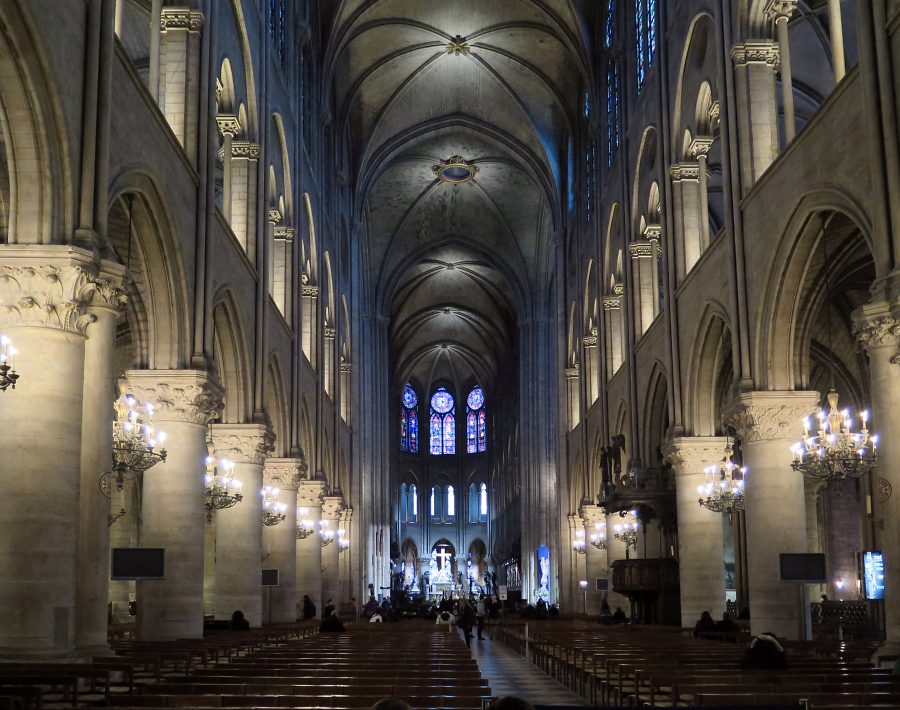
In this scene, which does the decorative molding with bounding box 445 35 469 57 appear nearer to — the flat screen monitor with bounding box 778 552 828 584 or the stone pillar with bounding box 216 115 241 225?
the stone pillar with bounding box 216 115 241 225

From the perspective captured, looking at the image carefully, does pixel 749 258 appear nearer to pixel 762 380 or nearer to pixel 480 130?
pixel 762 380

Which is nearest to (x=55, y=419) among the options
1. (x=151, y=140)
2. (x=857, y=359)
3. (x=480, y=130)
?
(x=151, y=140)

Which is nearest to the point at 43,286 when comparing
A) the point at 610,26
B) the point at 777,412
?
the point at 777,412

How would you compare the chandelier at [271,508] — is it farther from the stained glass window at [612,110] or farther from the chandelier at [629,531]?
the stained glass window at [612,110]

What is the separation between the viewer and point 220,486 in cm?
2080

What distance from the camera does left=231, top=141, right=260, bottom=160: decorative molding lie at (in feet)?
79.2

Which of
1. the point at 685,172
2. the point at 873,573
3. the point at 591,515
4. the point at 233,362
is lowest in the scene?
the point at 873,573

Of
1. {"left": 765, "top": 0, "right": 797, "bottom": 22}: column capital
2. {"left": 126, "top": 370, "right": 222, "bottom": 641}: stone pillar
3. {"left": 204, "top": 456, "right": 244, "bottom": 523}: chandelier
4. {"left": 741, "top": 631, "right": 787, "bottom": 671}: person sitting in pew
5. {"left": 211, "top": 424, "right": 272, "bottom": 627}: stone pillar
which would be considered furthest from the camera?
{"left": 211, "top": 424, "right": 272, "bottom": 627}: stone pillar

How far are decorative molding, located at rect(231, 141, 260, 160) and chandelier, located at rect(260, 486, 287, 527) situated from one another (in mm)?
8051

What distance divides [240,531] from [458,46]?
24710mm

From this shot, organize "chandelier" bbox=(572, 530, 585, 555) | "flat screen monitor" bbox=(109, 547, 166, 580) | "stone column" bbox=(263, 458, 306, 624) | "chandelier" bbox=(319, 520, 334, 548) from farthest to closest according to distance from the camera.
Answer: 1. "chandelier" bbox=(572, 530, 585, 555)
2. "chandelier" bbox=(319, 520, 334, 548)
3. "stone column" bbox=(263, 458, 306, 624)
4. "flat screen monitor" bbox=(109, 547, 166, 580)

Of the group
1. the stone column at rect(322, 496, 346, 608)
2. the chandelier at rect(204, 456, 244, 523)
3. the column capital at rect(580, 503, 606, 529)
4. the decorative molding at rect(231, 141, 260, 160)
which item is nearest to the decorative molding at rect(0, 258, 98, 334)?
the chandelier at rect(204, 456, 244, 523)

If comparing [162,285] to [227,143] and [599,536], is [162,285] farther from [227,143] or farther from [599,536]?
[599,536]

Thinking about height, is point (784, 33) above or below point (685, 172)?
above
